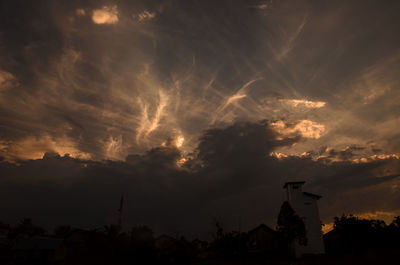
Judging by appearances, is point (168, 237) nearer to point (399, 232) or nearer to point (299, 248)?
point (299, 248)

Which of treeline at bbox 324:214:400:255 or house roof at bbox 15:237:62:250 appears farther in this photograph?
house roof at bbox 15:237:62:250

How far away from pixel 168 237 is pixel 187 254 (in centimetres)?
1926

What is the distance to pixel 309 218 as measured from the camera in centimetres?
5166

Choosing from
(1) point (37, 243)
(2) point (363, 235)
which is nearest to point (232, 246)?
(2) point (363, 235)

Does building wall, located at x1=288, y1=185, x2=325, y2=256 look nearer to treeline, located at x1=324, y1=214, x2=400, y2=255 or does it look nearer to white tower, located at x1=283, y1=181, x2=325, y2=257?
white tower, located at x1=283, y1=181, x2=325, y2=257

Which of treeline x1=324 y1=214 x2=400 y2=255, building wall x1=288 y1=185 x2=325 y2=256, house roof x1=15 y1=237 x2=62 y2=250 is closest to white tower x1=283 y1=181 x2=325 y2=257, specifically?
building wall x1=288 y1=185 x2=325 y2=256

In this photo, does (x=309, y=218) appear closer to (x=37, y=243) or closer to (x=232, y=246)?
(x=232, y=246)

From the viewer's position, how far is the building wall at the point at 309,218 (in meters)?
49.0

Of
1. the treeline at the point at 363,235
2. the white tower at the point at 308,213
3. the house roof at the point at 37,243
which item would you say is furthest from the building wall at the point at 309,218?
the house roof at the point at 37,243

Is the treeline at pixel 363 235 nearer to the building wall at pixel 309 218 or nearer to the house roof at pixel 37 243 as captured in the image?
the building wall at pixel 309 218

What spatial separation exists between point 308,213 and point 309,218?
39.5 inches

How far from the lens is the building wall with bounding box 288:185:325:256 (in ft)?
161

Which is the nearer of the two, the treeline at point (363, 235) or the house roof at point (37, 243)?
the treeline at point (363, 235)

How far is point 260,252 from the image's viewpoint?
5819 cm
